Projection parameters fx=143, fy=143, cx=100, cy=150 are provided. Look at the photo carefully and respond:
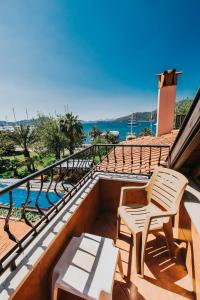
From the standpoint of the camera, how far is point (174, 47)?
8227mm

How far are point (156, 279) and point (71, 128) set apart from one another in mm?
19894

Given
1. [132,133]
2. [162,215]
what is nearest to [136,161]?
[162,215]

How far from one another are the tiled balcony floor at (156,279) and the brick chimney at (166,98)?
18.7ft

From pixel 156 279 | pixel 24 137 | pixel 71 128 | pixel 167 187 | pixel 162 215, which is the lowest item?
pixel 156 279

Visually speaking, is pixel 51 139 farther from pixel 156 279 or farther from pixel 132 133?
pixel 156 279

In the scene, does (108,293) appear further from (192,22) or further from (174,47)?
(174,47)

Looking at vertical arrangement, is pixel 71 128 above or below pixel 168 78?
below

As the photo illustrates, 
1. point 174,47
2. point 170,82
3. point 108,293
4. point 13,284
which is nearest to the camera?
point 13,284

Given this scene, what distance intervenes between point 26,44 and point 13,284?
7.68m

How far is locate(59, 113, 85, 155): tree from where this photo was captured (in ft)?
66.7

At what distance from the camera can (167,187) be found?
6.68 ft

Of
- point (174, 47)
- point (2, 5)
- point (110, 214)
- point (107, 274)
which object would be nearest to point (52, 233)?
point (107, 274)

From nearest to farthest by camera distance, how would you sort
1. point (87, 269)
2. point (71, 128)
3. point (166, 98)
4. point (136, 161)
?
point (87, 269) → point (136, 161) → point (166, 98) → point (71, 128)

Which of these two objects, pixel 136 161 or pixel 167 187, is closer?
pixel 167 187
